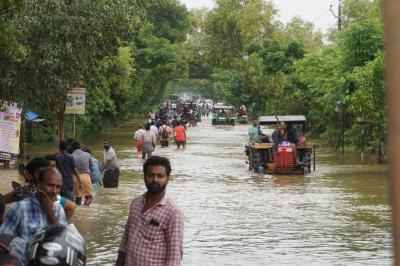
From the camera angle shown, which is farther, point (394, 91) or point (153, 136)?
point (153, 136)

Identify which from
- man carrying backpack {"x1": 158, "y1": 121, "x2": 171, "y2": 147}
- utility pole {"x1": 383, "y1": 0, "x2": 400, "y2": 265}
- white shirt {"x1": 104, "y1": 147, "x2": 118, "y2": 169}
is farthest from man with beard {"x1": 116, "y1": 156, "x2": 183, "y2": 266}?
man carrying backpack {"x1": 158, "y1": 121, "x2": 171, "y2": 147}

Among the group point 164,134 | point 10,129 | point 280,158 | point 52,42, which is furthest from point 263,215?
point 164,134

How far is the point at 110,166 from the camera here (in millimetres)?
19203

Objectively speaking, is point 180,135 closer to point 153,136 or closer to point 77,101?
point 153,136

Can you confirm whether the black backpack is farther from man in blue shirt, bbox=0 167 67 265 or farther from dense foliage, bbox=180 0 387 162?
man in blue shirt, bbox=0 167 67 265

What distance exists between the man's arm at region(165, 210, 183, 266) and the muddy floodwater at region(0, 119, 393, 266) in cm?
508

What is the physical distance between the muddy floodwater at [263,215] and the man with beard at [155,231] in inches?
200

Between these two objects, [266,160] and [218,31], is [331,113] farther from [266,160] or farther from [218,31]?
[218,31]

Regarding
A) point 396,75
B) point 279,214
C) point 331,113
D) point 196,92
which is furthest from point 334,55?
point 196,92

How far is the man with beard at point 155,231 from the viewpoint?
500 cm

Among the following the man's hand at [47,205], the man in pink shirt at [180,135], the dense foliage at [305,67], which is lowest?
the man's hand at [47,205]

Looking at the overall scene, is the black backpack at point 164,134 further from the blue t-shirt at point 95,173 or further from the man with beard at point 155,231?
the man with beard at point 155,231

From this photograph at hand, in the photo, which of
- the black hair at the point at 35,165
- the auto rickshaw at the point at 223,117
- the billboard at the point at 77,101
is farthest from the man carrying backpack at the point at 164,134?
the black hair at the point at 35,165

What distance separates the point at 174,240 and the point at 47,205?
36.3 inches
